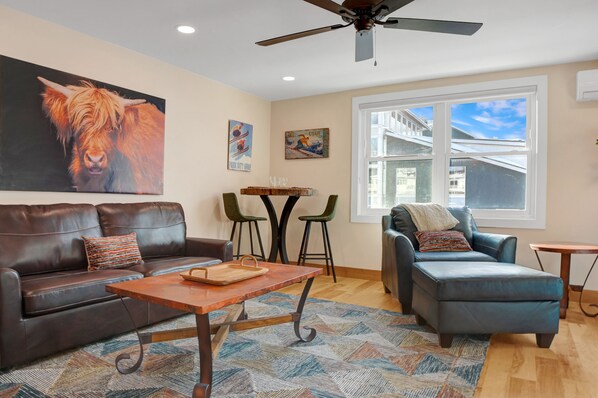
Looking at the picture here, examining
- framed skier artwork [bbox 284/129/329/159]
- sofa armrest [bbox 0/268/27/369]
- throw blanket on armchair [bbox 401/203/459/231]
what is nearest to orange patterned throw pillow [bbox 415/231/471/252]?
throw blanket on armchair [bbox 401/203/459/231]

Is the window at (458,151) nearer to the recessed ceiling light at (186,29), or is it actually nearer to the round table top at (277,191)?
the round table top at (277,191)

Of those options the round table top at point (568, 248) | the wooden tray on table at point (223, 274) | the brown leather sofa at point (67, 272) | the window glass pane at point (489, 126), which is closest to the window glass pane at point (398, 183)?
the window glass pane at point (489, 126)

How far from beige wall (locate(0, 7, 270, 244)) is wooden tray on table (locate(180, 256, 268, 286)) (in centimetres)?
169

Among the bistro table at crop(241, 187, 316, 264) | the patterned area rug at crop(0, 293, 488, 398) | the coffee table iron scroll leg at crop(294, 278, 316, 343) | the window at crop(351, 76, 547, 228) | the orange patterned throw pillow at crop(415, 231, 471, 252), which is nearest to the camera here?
the patterned area rug at crop(0, 293, 488, 398)

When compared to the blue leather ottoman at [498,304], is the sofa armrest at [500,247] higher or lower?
higher

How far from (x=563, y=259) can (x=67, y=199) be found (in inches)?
166

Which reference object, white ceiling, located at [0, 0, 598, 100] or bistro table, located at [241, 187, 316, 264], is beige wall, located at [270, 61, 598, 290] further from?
bistro table, located at [241, 187, 316, 264]

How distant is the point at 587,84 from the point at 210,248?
3.79 metres

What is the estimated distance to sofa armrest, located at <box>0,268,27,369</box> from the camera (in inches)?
81.0

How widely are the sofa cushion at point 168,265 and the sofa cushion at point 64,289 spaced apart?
6.6 inches

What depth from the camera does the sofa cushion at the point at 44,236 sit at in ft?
8.43

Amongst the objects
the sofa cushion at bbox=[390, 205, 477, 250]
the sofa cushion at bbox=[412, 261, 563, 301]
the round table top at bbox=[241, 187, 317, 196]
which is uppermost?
the round table top at bbox=[241, 187, 317, 196]

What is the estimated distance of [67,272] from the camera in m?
2.69

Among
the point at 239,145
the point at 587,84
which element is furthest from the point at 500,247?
the point at 239,145
